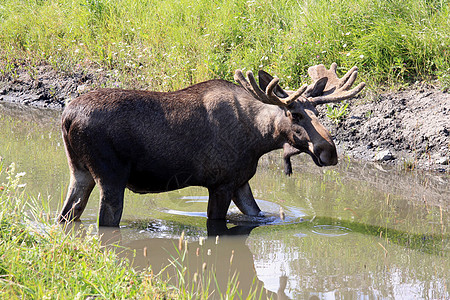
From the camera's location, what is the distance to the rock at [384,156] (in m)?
8.05

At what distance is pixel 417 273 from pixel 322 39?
510 centimetres

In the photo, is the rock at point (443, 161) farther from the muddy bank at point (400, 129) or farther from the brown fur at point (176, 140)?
the brown fur at point (176, 140)

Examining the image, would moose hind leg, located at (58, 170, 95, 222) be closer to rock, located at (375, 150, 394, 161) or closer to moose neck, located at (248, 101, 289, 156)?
moose neck, located at (248, 101, 289, 156)

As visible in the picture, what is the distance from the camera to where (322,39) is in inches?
366

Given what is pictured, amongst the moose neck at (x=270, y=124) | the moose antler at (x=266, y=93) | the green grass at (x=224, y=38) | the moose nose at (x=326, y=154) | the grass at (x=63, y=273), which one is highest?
the green grass at (x=224, y=38)

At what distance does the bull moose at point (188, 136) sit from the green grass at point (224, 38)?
296 cm

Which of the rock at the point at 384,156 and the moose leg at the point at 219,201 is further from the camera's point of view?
the rock at the point at 384,156

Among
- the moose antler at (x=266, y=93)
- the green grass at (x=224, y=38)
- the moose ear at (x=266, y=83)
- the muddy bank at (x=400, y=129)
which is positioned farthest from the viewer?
the green grass at (x=224, y=38)

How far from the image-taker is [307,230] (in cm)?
589

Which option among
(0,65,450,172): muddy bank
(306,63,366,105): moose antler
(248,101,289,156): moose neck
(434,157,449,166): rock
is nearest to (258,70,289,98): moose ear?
(248,101,289,156): moose neck

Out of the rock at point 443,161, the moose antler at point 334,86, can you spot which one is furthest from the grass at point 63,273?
the rock at point 443,161

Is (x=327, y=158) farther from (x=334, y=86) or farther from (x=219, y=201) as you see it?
(x=219, y=201)

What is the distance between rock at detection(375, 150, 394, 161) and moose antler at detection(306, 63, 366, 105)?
2191 millimetres

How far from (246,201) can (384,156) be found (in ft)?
8.28
